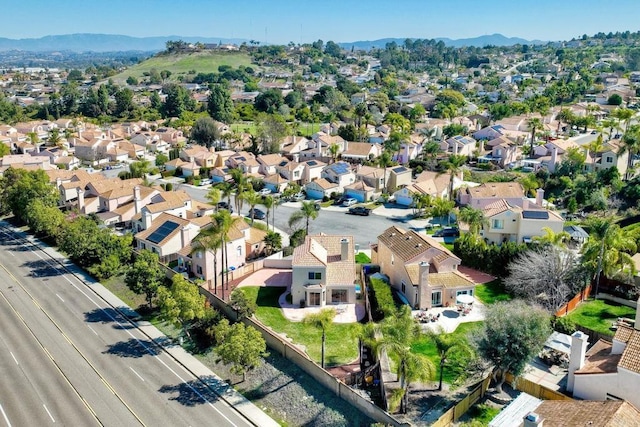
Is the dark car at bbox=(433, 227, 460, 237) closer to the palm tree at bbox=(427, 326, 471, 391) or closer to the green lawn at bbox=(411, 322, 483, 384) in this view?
the green lawn at bbox=(411, 322, 483, 384)

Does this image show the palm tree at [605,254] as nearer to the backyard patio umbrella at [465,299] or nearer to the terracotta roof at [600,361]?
the backyard patio umbrella at [465,299]

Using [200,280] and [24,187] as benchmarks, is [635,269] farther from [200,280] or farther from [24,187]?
[24,187]

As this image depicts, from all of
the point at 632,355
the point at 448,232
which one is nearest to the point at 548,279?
the point at 632,355

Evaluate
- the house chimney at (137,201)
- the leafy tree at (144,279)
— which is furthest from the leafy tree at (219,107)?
the leafy tree at (144,279)

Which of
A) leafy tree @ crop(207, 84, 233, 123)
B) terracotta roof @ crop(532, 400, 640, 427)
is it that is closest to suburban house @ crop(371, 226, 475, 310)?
terracotta roof @ crop(532, 400, 640, 427)

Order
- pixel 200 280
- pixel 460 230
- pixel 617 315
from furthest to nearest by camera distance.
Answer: pixel 460 230 < pixel 200 280 < pixel 617 315

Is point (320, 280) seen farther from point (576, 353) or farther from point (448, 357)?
point (576, 353)

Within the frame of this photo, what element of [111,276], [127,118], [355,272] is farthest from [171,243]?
[127,118]
